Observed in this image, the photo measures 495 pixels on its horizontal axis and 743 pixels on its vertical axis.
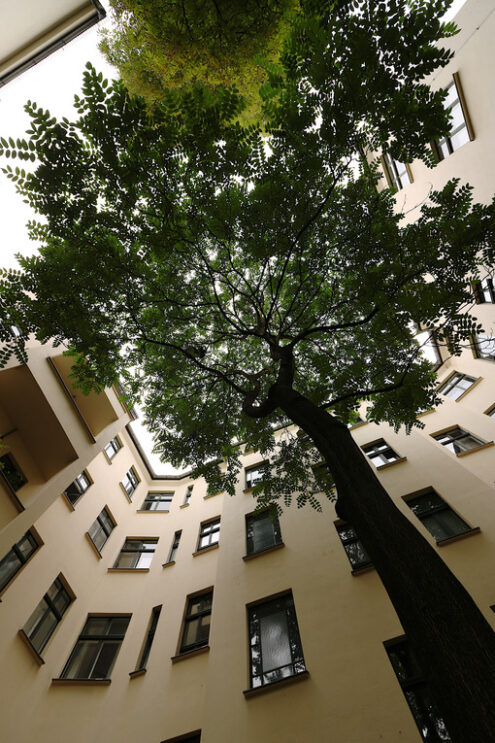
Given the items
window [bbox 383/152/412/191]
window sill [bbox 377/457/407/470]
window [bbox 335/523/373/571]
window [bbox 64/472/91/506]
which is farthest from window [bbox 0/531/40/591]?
window [bbox 383/152/412/191]

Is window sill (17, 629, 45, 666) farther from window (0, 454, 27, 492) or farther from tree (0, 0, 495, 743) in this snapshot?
tree (0, 0, 495, 743)

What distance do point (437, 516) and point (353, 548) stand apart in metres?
2.37

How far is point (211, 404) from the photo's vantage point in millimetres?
8273

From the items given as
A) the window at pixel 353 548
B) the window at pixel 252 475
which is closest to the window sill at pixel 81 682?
the window at pixel 252 475

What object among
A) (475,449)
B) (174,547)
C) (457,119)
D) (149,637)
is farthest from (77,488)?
(457,119)

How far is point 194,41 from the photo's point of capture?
7.99m

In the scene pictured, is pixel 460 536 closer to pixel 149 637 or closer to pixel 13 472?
pixel 149 637

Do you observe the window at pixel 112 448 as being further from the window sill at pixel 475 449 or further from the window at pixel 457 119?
the window at pixel 457 119

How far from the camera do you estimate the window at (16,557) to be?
845 cm

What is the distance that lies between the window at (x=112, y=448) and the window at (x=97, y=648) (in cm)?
638

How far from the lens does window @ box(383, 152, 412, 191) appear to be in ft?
42.9

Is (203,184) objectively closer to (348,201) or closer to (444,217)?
(348,201)

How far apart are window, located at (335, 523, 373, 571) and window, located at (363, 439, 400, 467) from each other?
282 centimetres

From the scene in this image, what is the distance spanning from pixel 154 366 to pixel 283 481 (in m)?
4.07
